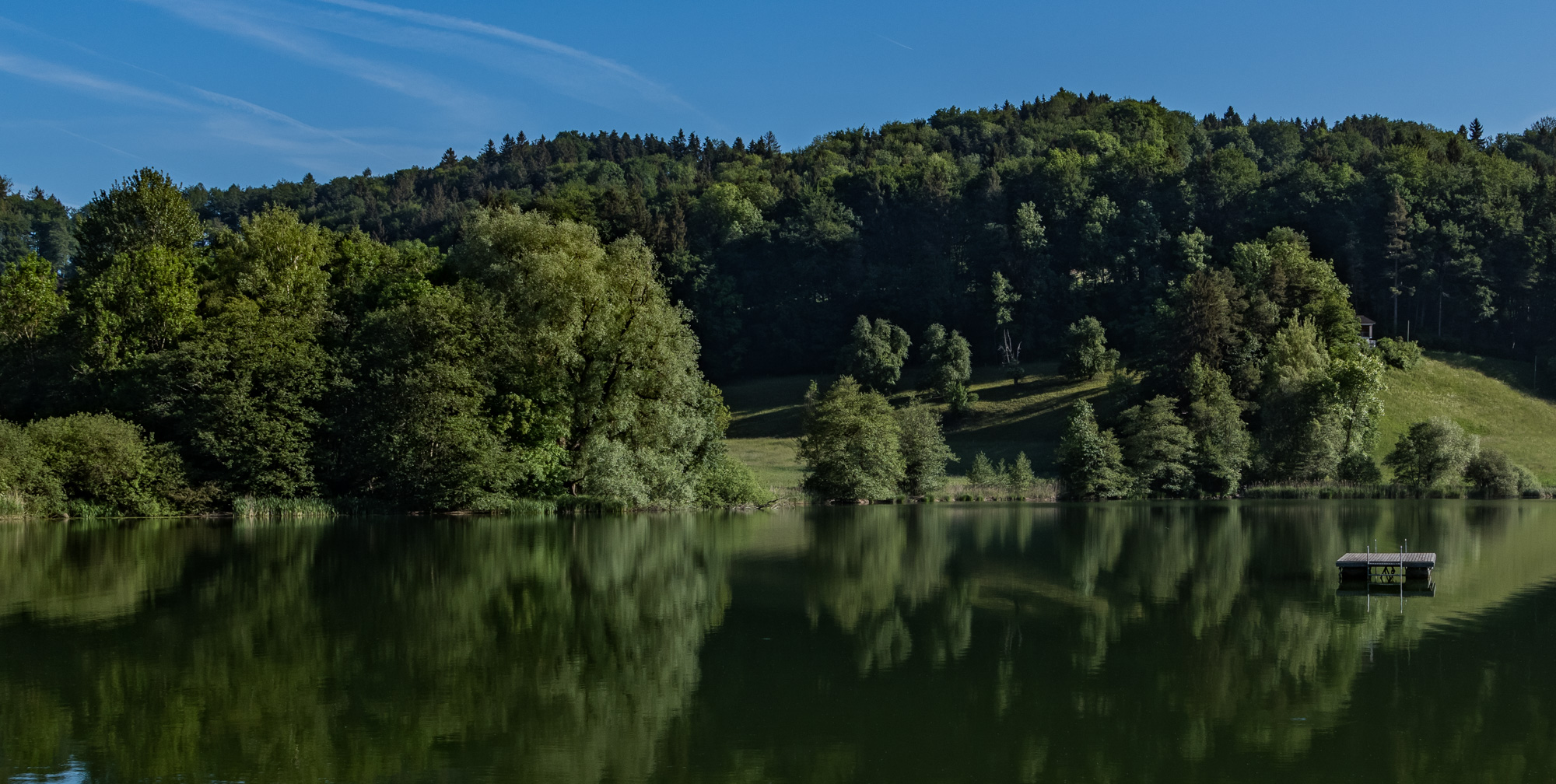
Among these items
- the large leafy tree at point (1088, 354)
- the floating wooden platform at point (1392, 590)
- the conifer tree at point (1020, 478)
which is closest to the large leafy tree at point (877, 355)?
the large leafy tree at point (1088, 354)

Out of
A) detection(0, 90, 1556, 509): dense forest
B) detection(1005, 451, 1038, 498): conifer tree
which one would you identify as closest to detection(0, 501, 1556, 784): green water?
detection(0, 90, 1556, 509): dense forest

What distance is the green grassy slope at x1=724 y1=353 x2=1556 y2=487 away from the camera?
2724 inches

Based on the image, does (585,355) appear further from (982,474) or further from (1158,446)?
(1158,446)

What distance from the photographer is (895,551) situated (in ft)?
104

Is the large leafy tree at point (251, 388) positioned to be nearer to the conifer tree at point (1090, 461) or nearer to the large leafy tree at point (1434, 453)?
the conifer tree at point (1090, 461)

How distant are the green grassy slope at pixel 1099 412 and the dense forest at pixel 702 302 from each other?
4.65 metres

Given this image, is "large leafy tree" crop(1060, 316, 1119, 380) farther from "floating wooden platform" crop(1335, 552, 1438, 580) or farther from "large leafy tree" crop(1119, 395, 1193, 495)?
"floating wooden platform" crop(1335, 552, 1438, 580)

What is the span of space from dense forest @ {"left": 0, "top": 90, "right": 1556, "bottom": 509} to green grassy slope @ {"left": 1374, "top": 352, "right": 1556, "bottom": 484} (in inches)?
197

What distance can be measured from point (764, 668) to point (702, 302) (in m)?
97.2

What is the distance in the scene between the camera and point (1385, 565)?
81.3 ft

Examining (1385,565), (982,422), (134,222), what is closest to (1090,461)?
(982,422)

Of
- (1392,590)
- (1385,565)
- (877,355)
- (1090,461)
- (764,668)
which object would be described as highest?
(877,355)

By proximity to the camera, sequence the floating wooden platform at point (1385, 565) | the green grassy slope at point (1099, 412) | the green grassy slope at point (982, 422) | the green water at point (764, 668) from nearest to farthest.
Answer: the green water at point (764, 668) < the floating wooden platform at point (1385, 565) < the green grassy slope at point (1099, 412) < the green grassy slope at point (982, 422)

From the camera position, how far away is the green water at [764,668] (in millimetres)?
11078
